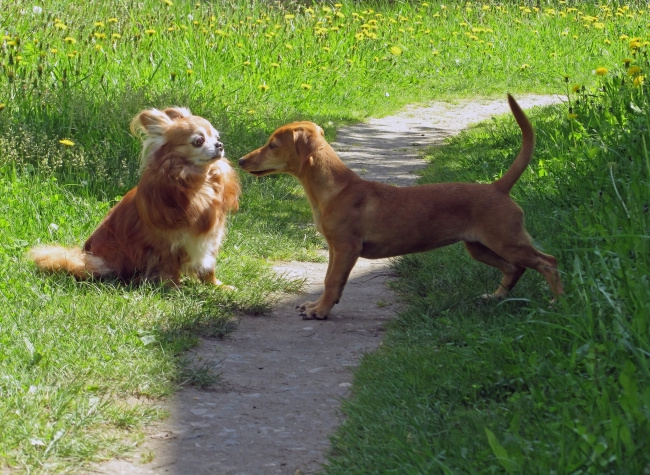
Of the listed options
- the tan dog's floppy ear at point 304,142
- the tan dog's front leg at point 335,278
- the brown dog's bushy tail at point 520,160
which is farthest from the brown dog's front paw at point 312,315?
the brown dog's bushy tail at point 520,160

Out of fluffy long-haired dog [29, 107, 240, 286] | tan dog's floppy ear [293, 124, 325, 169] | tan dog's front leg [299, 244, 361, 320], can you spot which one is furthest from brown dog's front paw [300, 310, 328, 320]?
tan dog's floppy ear [293, 124, 325, 169]

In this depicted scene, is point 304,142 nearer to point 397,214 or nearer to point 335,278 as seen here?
point 397,214

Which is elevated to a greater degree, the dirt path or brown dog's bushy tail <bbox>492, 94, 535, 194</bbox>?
brown dog's bushy tail <bbox>492, 94, 535, 194</bbox>

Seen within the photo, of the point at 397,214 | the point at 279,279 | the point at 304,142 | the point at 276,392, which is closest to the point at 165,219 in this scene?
the point at 279,279

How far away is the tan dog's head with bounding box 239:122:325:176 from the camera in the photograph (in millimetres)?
4906

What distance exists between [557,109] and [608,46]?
450 centimetres

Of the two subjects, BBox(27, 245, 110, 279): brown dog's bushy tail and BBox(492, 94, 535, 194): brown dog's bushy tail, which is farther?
BBox(27, 245, 110, 279): brown dog's bushy tail

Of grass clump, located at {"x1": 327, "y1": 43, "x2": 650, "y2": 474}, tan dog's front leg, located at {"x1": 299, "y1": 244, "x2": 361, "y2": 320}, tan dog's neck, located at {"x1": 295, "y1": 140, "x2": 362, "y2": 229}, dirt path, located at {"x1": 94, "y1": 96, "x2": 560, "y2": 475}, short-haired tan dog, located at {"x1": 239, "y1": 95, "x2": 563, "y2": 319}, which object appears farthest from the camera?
tan dog's neck, located at {"x1": 295, "y1": 140, "x2": 362, "y2": 229}

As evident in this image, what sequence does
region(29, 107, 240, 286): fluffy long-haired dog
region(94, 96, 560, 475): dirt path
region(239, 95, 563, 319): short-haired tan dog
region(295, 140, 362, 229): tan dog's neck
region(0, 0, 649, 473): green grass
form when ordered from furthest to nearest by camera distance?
region(29, 107, 240, 286): fluffy long-haired dog
region(295, 140, 362, 229): tan dog's neck
region(239, 95, 563, 319): short-haired tan dog
region(94, 96, 560, 475): dirt path
region(0, 0, 649, 473): green grass

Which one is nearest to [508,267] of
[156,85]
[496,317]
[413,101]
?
[496,317]

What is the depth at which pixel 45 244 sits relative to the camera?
5363mm

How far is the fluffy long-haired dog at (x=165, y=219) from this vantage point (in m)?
→ 5.00

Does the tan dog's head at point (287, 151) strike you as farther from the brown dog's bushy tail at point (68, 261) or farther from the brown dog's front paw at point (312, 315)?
the brown dog's bushy tail at point (68, 261)

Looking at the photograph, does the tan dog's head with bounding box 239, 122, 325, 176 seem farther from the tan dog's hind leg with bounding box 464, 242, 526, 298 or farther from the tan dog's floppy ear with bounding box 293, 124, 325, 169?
the tan dog's hind leg with bounding box 464, 242, 526, 298
